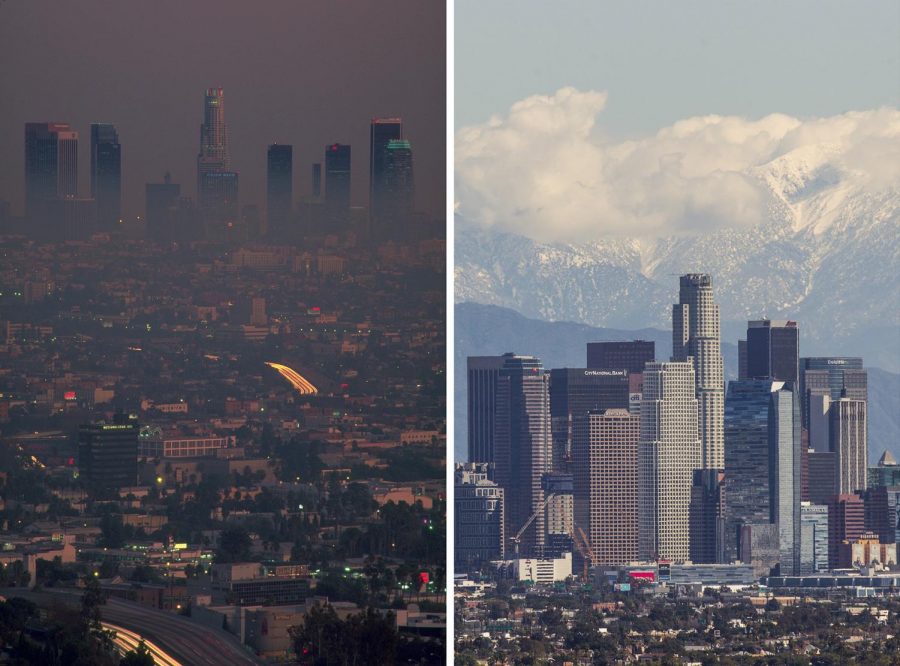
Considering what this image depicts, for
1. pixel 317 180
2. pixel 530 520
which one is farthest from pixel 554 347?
pixel 317 180

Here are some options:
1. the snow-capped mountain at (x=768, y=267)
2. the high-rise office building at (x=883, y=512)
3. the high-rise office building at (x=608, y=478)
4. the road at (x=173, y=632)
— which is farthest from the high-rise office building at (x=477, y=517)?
the road at (x=173, y=632)

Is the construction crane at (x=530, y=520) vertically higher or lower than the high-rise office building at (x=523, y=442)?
lower

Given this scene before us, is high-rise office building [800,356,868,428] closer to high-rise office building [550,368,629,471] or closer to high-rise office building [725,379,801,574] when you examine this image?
high-rise office building [725,379,801,574]

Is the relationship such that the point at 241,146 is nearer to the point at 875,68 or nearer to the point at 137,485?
the point at 137,485

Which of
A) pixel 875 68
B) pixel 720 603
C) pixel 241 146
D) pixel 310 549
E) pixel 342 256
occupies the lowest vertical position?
pixel 720 603

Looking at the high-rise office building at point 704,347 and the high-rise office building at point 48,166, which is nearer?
the high-rise office building at point 48,166

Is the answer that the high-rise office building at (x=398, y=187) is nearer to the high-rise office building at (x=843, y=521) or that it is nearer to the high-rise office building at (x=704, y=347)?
the high-rise office building at (x=704, y=347)

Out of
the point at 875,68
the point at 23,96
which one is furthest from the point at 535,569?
the point at 23,96

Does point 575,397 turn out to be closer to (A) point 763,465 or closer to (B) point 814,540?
(A) point 763,465

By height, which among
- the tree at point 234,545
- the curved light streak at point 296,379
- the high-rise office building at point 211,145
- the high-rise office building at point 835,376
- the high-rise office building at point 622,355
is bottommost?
the tree at point 234,545
